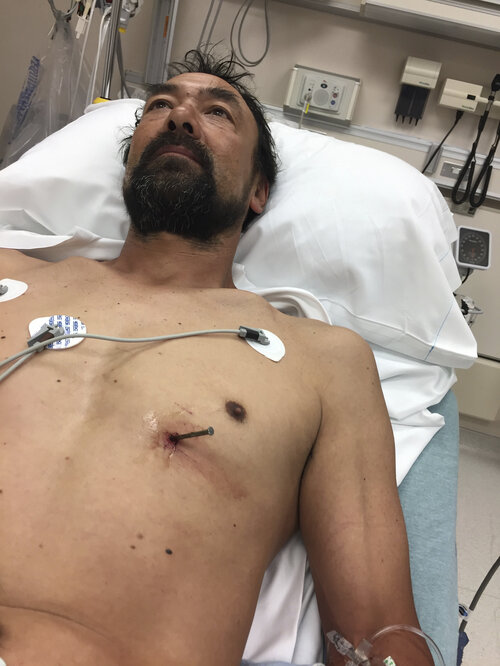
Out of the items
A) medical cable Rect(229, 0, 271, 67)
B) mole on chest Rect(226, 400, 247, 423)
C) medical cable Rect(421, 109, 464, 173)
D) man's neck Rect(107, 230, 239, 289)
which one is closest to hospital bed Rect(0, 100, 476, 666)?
man's neck Rect(107, 230, 239, 289)

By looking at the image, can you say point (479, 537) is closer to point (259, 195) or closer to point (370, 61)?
point (259, 195)

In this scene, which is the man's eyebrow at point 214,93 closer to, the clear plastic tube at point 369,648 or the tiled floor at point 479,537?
the clear plastic tube at point 369,648

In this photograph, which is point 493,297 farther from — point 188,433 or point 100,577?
point 100,577

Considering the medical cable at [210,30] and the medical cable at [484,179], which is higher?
the medical cable at [210,30]

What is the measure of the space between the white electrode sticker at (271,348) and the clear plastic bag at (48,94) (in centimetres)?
127

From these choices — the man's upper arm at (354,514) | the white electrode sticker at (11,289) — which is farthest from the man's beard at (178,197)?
the man's upper arm at (354,514)

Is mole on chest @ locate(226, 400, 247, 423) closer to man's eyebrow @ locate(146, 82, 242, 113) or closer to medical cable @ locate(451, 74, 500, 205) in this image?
man's eyebrow @ locate(146, 82, 242, 113)

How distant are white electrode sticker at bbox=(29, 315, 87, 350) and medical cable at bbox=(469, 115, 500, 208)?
63.3 inches

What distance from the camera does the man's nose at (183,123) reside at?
1.23 metres

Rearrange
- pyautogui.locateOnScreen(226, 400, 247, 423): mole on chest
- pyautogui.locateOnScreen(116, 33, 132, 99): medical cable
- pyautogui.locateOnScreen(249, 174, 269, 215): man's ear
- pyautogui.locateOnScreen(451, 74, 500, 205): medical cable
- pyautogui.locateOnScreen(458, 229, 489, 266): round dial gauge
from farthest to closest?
pyautogui.locateOnScreen(451, 74, 500, 205): medical cable < pyautogui.locateOnScreen(116, 33, 132, 99): medical cable < pyautogui.locateOnScreen(458, 229, 489, 266): round dial gauge < pyautogui.locateOnScreen(249, 174, 269, 215): man's ear < pyautogui.locateOnScreen(226, 400, 247, 423): mole on chest

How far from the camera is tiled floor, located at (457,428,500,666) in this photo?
153cm

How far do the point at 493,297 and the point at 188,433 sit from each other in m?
1.70

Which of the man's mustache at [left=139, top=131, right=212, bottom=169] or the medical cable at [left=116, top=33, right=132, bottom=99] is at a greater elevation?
the medical cable at [left=116, top=33, right=132, bottom=99]

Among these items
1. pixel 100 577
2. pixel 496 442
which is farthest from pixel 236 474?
pixel 496 442
